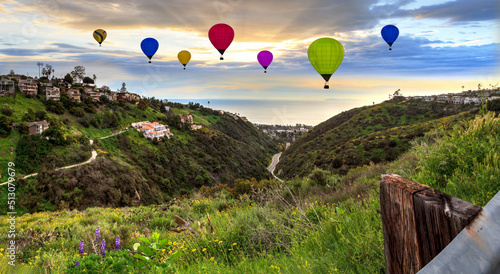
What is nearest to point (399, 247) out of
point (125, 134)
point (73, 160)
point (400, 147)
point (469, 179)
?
point (469, 179)

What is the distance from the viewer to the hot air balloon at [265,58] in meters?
37.2

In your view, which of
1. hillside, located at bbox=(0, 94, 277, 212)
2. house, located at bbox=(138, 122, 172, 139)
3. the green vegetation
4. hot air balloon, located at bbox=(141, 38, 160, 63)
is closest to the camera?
the green vegetation

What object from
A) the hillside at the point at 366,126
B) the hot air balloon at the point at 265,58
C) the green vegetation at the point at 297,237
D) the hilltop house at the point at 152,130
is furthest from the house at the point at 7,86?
the green vegetation at the point at 297,237

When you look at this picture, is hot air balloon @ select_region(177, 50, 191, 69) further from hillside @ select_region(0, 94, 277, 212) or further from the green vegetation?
the green vegetation

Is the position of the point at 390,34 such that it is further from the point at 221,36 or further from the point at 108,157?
the point at 108,157

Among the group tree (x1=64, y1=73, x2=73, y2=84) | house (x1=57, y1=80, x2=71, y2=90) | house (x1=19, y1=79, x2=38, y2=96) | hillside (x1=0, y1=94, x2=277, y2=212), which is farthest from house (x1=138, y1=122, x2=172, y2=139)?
tree (x1=64, y1=73, x2=73, y2=84)

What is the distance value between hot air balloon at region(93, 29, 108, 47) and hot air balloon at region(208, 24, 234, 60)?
102 ft

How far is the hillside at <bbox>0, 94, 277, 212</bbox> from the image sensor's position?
36.6 metres

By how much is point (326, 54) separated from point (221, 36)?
12.8 meters

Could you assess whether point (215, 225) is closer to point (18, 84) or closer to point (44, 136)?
point (44, 136)

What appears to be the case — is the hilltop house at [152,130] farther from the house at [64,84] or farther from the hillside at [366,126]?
the hillside at [366,126]

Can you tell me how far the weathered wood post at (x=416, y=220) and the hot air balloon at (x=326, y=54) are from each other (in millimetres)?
23702

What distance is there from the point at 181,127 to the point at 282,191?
7940cm

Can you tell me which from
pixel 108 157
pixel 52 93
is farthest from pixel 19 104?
pixel 108 157
